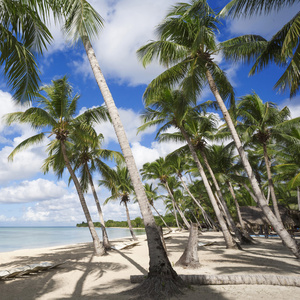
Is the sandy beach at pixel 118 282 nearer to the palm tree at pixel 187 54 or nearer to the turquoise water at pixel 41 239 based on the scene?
the palm tree at pixel 187 54

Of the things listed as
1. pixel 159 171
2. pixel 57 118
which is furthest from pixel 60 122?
pixel 159 171

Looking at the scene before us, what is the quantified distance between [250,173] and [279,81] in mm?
2982

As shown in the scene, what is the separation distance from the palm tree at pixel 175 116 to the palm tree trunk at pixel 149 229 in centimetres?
414

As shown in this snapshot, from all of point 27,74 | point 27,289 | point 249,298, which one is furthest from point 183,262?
point 27,74

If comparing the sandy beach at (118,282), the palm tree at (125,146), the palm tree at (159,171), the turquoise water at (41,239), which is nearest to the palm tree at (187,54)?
the palm tree at (125,146)

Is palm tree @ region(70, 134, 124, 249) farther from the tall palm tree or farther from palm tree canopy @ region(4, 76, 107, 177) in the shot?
the tall palm tree

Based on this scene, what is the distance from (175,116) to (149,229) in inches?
310

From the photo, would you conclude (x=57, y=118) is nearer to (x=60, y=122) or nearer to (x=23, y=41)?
(x=60, y=122)

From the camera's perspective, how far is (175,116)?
1182 centimetres

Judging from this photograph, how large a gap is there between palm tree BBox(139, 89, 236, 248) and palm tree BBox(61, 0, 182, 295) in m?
4.09

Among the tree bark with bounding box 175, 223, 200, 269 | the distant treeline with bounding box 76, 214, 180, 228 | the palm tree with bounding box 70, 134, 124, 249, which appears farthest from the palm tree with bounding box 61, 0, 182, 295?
the distant treeline with bounding box 76, 214, 180, 228

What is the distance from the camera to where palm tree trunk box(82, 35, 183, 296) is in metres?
4.58

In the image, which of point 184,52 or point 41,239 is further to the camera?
point 41,239

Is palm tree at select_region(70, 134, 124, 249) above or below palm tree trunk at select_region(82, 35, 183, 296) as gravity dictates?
above
